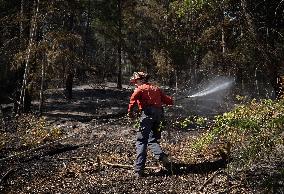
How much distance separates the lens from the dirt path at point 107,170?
7.36 meters

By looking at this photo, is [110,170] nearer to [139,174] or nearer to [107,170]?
[107,170]

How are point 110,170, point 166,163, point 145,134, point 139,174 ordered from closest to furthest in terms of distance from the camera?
point 139,174 → point 145,134 → point 166,163 → point 110,170

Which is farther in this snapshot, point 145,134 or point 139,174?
point 145,134

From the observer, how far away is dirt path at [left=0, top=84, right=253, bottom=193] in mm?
7355

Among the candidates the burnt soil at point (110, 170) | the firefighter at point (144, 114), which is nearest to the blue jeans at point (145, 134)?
the firefighter at point (144, 114)

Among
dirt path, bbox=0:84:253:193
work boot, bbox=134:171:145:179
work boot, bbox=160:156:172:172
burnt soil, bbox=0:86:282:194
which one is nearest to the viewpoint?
burnt soil, bbox=0:86:282:194

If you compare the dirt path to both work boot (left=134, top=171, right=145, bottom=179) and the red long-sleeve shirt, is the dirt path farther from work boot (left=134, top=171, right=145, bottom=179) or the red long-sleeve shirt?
the red long-sleeve shirt

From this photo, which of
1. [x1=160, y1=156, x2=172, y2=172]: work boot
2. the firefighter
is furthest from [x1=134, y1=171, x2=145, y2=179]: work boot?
[x1=160, y1=156, x2=172, y2=172]: work boot

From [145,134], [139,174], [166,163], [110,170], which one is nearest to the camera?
[139,174]

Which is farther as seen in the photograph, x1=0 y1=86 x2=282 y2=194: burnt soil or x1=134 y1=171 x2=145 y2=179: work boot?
x1=134 y1=171 x2=145 y2=179: work boot

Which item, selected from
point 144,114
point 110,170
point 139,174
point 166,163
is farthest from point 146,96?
point 110,170

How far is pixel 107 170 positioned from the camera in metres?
8.81

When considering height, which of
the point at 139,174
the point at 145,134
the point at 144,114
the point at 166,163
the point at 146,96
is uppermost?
the point at 146,96

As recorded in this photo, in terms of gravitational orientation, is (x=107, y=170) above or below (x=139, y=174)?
below
